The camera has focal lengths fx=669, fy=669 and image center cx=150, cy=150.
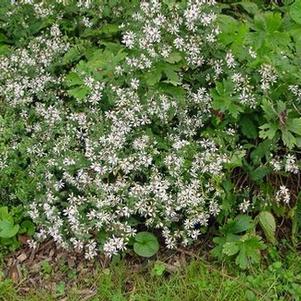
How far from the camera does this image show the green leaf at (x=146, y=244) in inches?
154

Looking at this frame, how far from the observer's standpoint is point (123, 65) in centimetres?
412

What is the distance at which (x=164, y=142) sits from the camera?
407cm

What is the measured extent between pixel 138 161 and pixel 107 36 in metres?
1.14

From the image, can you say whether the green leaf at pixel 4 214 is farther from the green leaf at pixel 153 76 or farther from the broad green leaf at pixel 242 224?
the broad green leaf at pixel 242 224

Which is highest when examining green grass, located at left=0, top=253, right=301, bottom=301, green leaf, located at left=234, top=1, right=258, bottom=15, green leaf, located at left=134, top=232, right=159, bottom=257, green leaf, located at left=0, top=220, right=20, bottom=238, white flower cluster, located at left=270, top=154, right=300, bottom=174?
green leaf, located at left=234, top=1, right=258, bottom=15

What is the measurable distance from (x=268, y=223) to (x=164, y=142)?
2.59 ft

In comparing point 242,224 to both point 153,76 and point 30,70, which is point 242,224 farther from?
point 30,70

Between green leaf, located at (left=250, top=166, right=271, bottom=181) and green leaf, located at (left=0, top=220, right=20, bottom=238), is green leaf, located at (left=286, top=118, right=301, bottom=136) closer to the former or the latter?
green leaf, located at (left=250, top=166, right=271, bottom=181)

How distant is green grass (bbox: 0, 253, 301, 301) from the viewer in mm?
3844

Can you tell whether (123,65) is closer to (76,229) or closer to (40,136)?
(40,136)

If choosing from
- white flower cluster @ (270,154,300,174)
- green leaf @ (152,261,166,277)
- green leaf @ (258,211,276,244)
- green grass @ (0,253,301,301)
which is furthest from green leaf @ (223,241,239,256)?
white flower cluster @ (270,154,300,174)

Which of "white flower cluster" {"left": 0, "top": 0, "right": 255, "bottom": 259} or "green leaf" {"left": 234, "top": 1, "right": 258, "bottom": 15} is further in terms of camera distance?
"green leaf" {"left": 234, "top": 1, "right": 258, "bottom": 15}

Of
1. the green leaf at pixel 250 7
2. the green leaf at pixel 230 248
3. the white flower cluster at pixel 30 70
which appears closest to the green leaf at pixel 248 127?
the green leaf at pixel 230 248

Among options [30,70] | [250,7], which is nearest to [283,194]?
[250,7]
